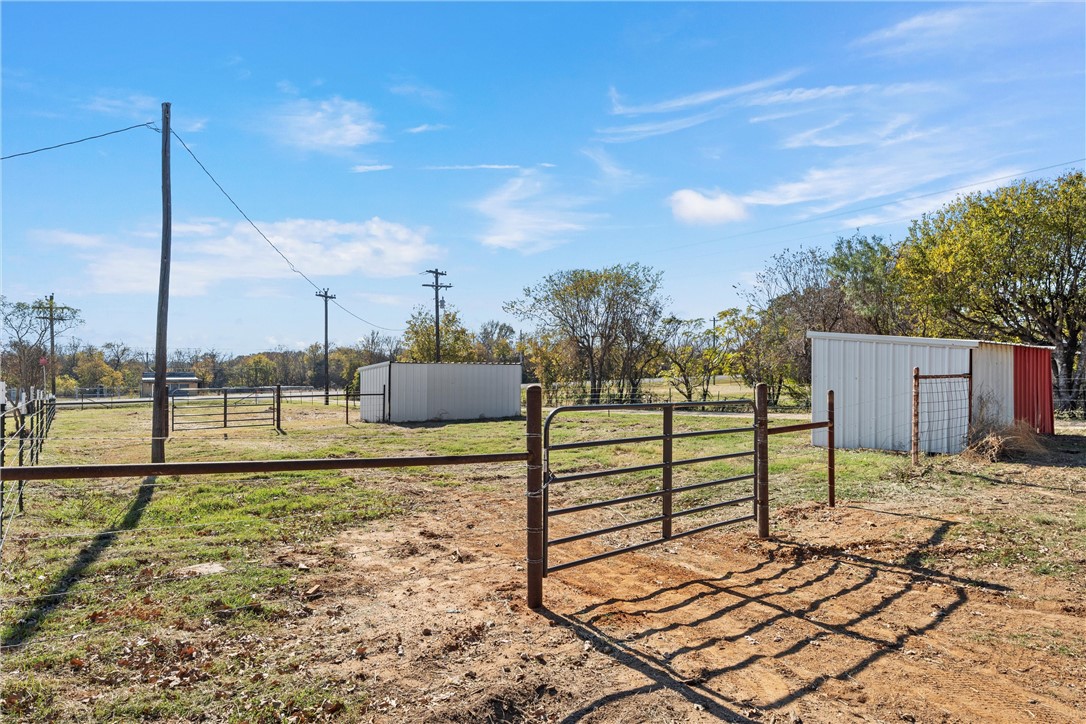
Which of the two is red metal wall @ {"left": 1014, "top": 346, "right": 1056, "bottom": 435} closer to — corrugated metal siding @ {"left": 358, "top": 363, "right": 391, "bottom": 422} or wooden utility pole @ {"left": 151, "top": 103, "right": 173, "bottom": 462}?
wooden utility pole @ {"left": 151, "top": 103, "right": 173, "bottom": 462}

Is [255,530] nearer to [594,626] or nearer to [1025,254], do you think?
[594,626]

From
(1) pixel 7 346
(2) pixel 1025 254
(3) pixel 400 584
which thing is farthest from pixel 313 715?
(1) pixel 7 346

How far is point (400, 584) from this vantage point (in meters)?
5.01

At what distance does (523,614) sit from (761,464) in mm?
3094

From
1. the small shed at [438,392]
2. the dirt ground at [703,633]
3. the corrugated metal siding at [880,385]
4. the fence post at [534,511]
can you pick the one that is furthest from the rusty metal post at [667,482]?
the small shed at [438,392]

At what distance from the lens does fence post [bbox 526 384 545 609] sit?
14.2 feet

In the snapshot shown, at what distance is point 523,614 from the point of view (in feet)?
14.1

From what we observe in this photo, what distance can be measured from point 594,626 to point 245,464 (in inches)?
92.5

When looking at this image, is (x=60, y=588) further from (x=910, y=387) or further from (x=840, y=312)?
(x=840, y=312)

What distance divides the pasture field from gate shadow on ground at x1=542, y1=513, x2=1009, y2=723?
0.8 inches

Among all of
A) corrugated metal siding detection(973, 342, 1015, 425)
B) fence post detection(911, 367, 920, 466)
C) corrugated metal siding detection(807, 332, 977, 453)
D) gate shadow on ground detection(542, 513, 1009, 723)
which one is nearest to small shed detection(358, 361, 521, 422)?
corrugated metal siding detection(807, 332, 977, 453)

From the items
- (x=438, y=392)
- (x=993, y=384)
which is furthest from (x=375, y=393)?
(x=993, y=384)

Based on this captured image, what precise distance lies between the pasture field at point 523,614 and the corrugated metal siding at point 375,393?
16.1 meters

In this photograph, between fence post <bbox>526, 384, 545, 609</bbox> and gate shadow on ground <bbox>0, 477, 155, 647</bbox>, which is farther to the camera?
fence post <bbox>526, 384, 545, 609</bbox>
